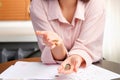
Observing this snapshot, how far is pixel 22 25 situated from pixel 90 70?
40.9 inches

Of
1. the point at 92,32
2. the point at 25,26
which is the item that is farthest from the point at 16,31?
the point at 92,32

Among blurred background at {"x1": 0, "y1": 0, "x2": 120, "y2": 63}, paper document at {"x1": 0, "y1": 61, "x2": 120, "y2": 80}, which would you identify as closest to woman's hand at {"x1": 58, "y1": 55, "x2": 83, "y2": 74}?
paper document at {"x1": 0, "y1": 61, "x2": 120, "y2": 80}

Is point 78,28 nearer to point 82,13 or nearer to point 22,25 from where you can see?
point 82,13

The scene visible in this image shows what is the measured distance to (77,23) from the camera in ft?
3.48

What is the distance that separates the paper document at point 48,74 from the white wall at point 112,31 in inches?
37.2

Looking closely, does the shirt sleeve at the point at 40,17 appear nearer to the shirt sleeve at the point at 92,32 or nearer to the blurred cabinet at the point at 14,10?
the shirt sleeve at the point at 92,32

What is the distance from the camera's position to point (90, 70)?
873mm

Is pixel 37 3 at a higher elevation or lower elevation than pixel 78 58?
higher

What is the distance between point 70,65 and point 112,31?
42.5 inches

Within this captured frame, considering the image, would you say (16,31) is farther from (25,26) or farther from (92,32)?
(92,32)

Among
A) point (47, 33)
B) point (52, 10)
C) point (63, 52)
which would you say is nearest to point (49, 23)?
point (52, 10)

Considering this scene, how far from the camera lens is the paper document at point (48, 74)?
778 mm

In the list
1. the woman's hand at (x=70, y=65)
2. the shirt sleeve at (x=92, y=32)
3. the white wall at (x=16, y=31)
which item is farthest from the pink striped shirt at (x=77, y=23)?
the white wall at (x=16, y=31)

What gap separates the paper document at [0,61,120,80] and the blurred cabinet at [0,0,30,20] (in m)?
0.94
